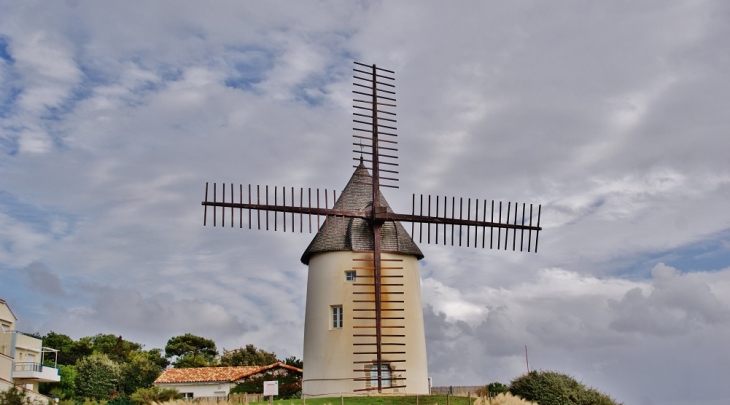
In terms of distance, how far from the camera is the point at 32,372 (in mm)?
51250

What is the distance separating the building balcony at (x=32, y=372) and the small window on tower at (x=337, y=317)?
95.7 feet

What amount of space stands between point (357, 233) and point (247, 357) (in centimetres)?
3534

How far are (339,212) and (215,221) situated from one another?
4731 millimetres

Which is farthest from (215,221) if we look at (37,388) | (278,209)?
(37,388)

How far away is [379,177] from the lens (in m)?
32.2

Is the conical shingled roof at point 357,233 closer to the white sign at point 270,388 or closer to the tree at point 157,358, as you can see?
the white sign at point 270,388

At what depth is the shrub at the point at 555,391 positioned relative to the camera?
2619 centimetres

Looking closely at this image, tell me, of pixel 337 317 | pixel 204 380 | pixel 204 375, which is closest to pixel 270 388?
pixel 337 317

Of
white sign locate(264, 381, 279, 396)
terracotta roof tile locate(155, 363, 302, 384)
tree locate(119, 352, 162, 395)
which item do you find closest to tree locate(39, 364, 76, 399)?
tree locate(119, 352, 162, 395)

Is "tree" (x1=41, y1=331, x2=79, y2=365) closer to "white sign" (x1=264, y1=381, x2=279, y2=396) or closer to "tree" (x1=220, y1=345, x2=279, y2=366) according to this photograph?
"tree" (x1=220, y1=345, x2=279, y2=366)

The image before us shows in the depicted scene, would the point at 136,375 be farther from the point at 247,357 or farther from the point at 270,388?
the point at 270,388

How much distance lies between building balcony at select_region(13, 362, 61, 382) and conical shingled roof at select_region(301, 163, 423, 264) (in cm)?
2766

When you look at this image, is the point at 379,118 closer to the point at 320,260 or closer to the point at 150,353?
the point at 320,260

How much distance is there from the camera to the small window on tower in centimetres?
3066
